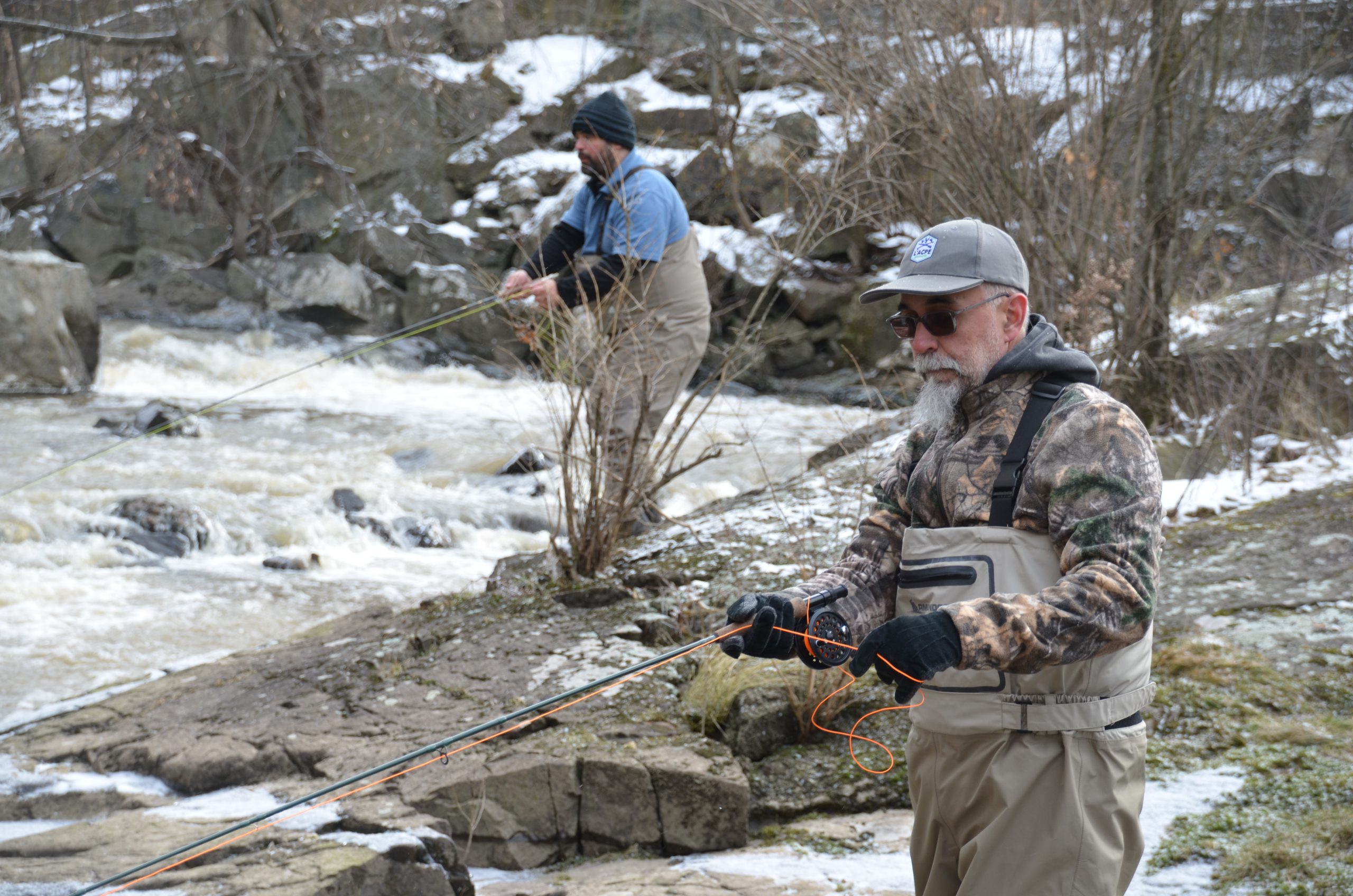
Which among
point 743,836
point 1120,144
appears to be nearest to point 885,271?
point 1120,144

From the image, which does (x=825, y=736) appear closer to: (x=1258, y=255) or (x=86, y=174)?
(x=1258, y=255)

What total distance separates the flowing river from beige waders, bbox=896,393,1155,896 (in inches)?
115

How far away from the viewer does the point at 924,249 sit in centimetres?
200

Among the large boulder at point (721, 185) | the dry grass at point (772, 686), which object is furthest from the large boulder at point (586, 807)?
the large boulder at point (721, 185)

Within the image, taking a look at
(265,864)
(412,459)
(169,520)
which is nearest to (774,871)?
(265,864)

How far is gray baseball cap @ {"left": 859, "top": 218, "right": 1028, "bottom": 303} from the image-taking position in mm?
1947

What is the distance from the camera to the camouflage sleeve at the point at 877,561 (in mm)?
2096

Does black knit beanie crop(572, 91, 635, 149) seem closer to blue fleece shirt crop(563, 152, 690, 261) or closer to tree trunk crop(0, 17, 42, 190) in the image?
blue fleece shirt crop(563, 152, 690, 261)

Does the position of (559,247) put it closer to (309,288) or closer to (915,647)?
(915,647)

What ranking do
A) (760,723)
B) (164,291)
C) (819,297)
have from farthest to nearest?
(164,291) < (819,297) < (760,723)

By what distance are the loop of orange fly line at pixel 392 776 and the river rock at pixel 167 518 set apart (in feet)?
15.9

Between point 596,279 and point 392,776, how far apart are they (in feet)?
8.09

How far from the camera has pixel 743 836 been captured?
3.39 m

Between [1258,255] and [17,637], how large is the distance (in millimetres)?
11949
